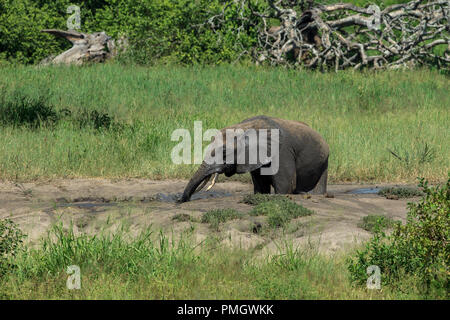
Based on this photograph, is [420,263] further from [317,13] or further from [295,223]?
[317,13]

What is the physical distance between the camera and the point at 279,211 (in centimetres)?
861

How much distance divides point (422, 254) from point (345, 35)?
1752 cm

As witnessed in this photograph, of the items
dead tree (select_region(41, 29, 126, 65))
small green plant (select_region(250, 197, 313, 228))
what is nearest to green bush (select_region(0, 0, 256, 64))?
dead tree (select_region(41, 29, 126, 65))

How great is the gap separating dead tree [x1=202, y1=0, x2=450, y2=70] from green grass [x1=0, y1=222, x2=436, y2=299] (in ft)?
49.4

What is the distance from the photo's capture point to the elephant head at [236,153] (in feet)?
32.6

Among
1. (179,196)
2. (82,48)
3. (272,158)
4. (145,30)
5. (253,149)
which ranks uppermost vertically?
(145,30)

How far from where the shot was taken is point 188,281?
630 centimetres

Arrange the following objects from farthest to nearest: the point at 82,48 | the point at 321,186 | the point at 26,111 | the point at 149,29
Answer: the point at 149,29 → the point at 82,48 → the point at 26,111 → the point at 321,186

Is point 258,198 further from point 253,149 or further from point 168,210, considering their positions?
point 168,210

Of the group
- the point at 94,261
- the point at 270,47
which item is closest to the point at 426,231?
the point at 94,261

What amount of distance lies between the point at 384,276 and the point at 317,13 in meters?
16.5

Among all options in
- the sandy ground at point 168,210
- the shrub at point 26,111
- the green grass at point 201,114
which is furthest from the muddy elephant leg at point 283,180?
the shrub at point 26,111

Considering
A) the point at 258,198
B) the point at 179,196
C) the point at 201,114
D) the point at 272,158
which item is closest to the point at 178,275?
the point at 258,198

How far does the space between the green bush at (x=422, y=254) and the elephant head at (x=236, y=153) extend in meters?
3.43
